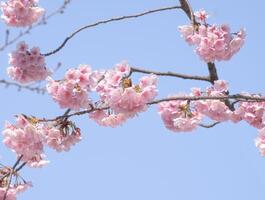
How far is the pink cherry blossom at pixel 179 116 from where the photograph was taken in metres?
6.23

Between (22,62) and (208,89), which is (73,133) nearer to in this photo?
(22,62)

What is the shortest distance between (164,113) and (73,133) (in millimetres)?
1147

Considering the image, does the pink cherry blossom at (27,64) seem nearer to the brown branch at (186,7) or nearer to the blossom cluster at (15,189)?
the blossom cluster at (15,189)

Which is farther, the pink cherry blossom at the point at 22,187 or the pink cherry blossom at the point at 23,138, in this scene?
the pink cherry blossom at the point at 22,187

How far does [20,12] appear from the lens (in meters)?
6.14

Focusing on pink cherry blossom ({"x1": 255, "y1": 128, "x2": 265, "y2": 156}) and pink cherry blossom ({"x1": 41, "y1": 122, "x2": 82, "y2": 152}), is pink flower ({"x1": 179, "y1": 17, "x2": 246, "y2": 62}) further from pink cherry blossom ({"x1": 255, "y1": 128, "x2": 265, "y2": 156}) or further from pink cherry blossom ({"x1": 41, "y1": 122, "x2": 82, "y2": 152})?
pink cherry blossom ({"x1": 41, "y1": 122, "x2": 82, "y2": 152})

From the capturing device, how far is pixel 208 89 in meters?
6.17

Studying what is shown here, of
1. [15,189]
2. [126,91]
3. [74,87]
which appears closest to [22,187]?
[15,189]

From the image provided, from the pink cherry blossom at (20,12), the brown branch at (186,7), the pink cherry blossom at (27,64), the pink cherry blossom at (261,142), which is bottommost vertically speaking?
the pink cherry blossom at (261,142)

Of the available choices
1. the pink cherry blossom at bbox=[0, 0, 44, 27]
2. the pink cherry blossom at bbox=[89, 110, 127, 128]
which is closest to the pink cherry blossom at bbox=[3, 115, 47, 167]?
the pink cherry blossom at bbox=[89, 110, 127, 128]

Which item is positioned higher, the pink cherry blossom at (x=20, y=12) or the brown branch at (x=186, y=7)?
the pink cherry blossom at (x=20, y=12)

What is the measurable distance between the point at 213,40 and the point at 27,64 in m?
1.86

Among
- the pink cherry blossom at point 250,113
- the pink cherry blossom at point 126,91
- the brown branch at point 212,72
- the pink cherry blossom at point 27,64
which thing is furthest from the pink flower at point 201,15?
the pink cherry blossom at point 27,64

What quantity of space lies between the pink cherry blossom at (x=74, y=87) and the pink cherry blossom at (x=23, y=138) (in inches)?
22.6
